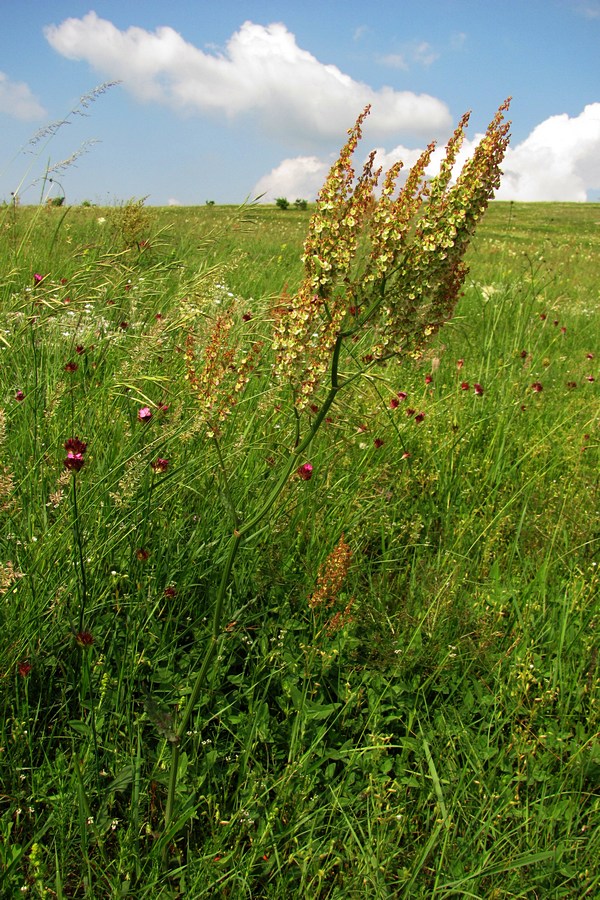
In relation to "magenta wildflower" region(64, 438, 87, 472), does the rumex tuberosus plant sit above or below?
above

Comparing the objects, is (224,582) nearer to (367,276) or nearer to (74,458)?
(74,458)

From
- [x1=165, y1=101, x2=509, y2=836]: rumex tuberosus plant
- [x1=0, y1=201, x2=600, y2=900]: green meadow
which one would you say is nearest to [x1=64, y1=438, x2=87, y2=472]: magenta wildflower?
[x1=0, y1=201, x2=600, y2=900]: green meadow

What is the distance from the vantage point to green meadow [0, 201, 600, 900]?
158cm

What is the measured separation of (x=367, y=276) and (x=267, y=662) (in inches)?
51.2

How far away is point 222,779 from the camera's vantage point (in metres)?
1.76

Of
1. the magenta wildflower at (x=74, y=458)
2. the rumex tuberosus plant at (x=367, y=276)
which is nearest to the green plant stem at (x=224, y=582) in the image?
the rumex tuberosus plant at (x=367, y=276)

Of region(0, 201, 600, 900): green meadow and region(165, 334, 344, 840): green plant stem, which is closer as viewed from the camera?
region(165, 334, 344, 840): green plant stem

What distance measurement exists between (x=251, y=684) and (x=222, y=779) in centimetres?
34

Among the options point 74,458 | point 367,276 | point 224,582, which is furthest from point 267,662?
point 367,276

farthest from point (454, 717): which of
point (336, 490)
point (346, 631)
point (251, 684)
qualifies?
point (336, 490)

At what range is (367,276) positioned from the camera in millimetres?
1573

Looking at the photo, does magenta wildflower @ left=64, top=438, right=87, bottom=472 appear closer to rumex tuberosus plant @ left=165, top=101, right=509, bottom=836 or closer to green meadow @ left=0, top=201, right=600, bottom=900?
green meadow @ left=0, top=201, right=600, bottom=900

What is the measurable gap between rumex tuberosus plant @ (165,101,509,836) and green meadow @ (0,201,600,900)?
86mm

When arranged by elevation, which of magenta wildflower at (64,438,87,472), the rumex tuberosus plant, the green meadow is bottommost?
the green meadow
